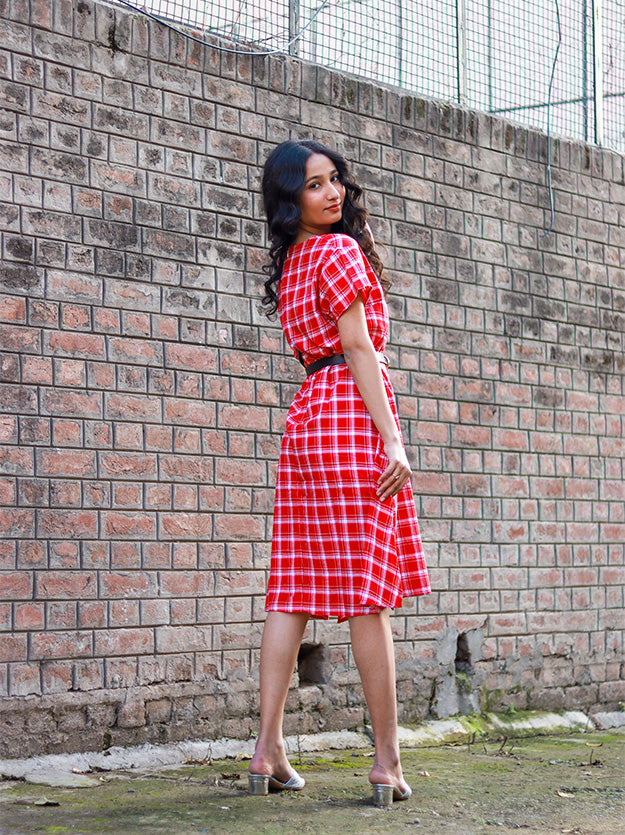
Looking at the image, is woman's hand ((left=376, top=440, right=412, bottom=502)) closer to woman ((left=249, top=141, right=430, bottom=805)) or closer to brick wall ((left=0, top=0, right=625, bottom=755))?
woman ((left=249, top=141, right=430, bottom=805))

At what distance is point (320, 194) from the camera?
335 centimetres

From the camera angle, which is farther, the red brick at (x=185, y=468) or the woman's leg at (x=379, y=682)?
the red brick at (x=185, y=468)

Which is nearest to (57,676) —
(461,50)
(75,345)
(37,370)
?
(37,370)

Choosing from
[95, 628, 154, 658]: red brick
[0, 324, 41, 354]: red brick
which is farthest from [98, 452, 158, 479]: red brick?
[95, 628, 154, 658]: red brick

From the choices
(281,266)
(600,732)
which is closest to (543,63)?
(281,266)

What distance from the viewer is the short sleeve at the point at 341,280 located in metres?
3.19

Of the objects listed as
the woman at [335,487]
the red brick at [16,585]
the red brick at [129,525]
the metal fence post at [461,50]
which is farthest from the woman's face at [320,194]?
the metal fence post at [461,50]

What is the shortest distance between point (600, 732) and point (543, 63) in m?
3.49

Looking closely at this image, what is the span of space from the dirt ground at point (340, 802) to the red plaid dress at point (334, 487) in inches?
22.1

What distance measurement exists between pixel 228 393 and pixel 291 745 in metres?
1.39

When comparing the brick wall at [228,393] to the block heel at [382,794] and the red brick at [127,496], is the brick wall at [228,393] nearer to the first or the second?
the red brick at [127,496]

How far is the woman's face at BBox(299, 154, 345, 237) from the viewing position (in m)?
3.35

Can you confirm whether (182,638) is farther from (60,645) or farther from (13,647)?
(13,647)

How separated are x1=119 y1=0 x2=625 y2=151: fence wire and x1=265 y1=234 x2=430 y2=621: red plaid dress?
1670 mm
